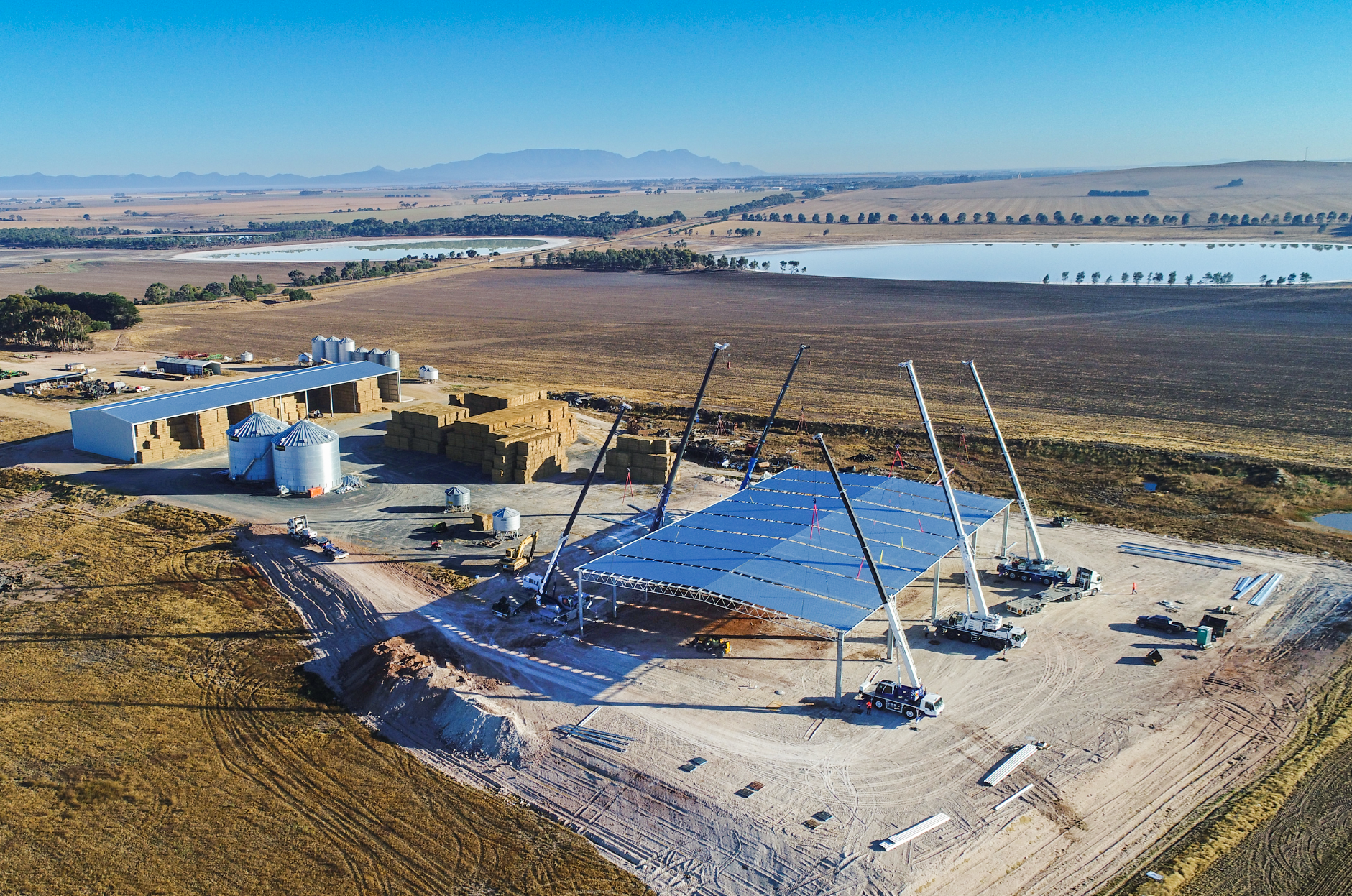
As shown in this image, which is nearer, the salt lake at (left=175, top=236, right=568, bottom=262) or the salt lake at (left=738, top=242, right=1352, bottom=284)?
the salt lake at (left=738, top=242, right=1352, bottom=284)

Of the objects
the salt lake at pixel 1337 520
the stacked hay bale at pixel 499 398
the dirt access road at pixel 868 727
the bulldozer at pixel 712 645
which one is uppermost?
the stacked hay bale at pixel 499 398

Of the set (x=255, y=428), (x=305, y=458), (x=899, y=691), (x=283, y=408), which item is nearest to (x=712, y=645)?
(x=899, y=691)

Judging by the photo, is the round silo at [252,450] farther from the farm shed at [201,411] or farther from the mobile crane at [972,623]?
the mobile crane at [972,623]

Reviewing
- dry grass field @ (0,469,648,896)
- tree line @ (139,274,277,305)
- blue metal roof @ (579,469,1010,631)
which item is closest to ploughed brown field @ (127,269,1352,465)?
tree line @ (139,274,277,305)

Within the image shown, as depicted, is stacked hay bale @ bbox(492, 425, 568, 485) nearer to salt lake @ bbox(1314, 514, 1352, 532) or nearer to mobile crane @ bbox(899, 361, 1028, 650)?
mobile crane @ bbox(899, 361, 1028, 650)

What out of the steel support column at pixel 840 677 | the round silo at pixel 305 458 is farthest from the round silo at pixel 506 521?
the steel support column at pixel 840 677

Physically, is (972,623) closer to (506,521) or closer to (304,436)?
(506,521)
